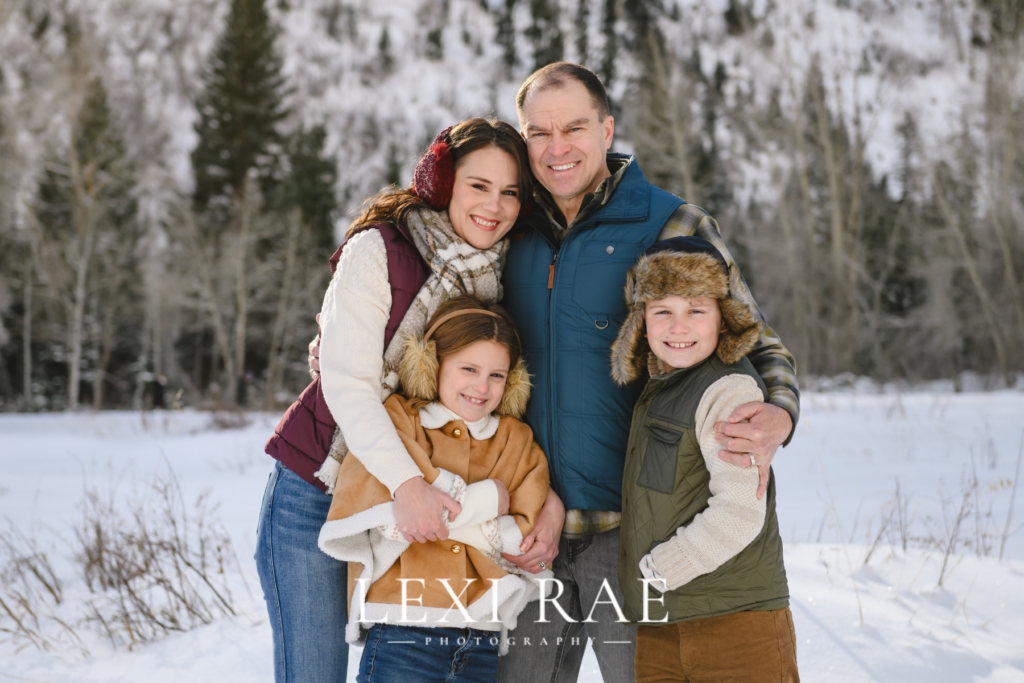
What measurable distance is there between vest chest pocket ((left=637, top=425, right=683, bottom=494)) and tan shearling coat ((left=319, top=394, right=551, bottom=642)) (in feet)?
1.14

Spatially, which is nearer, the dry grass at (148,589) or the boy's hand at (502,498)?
the boy's hand at (502,498)

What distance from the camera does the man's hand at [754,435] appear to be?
6.09 ft

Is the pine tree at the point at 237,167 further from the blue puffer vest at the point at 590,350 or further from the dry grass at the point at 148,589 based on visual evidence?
the blue puffer vest at the point at 590,350

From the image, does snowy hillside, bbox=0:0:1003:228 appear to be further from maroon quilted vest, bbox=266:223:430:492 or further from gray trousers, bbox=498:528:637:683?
gray trousers, bbox=498:528:637:683

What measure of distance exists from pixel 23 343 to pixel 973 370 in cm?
3355

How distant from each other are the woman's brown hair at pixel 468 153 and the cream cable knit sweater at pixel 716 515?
3.27ft

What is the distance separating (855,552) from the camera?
4359mm

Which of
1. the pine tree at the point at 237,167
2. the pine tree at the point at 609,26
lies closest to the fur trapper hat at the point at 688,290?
the pine tree at the point at 237,167

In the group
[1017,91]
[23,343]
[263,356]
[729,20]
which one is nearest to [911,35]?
[729,20]

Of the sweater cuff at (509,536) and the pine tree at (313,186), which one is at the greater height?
the pine tree at (313,186)

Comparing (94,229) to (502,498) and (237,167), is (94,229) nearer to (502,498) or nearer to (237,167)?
(237,167)

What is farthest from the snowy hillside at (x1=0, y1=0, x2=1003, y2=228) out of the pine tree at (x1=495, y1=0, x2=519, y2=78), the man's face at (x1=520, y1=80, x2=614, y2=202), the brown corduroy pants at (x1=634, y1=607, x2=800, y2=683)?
the brown corduroy pants at (x1=634, y1=607, x2=800, y2=683)

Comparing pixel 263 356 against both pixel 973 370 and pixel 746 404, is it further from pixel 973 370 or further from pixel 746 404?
pixel 746 404

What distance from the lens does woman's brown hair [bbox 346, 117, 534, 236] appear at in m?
2.26
